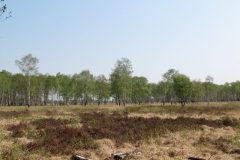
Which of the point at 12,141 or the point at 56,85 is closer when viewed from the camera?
the point at 12,141

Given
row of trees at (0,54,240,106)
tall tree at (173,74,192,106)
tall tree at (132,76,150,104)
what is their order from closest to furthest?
tall tree at (173,74,192,106), row of trees at (0,54,240,106), tall tree at (132,76,150,104)

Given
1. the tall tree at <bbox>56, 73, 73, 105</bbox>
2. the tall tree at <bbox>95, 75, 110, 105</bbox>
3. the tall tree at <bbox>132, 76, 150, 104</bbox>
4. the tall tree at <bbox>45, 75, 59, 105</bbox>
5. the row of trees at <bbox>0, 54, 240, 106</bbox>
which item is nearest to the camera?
the row of trees at <bbox>0, 54, 240, 106</bbox>

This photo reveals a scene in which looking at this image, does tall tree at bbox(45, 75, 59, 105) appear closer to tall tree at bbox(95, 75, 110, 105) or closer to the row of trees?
the row of trees

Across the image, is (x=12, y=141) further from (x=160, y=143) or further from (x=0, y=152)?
(x=160, y=143)

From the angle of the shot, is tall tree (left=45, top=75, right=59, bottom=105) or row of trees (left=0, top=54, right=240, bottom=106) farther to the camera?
tall tree (left=45, top=75, right=59, bottom=105)

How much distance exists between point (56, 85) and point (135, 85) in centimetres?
3436

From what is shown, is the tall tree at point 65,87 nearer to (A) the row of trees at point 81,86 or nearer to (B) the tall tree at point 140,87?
(A) the row of trees at point 81,86

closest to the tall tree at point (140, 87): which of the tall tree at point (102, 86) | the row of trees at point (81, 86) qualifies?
the row of trees at point (81, 86)

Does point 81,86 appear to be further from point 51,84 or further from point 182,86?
point 182,86

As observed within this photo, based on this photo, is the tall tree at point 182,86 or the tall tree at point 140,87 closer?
the tall tree at point 182,86

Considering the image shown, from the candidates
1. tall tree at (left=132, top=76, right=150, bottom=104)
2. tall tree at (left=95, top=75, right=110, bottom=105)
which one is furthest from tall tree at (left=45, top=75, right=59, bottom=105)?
tall tree at (left=132, top=76, right=150, bottom=104)

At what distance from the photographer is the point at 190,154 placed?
8766 millimetres

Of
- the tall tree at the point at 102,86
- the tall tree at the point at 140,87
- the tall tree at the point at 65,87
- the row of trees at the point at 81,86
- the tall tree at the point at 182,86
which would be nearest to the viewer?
the tall tree at the point at 182,86

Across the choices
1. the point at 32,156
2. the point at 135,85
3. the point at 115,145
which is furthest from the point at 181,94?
the point at 32,156
